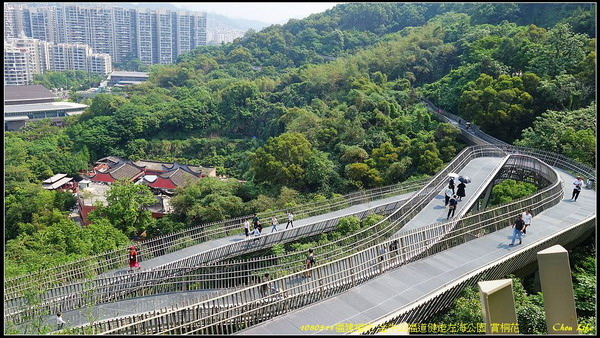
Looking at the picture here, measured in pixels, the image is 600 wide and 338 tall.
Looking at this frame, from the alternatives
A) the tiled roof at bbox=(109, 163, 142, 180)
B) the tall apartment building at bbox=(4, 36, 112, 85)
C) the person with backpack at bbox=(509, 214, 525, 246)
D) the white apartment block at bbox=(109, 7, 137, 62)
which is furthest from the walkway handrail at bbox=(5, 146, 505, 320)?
the white apartment block at bbox=(109, 7, 137, 62)

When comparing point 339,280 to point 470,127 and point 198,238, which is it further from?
point 470,127

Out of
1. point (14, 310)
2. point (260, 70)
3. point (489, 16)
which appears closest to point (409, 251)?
point (14, 310)

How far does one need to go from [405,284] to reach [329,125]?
22705mm

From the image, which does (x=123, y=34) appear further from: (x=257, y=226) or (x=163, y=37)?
(x=257, y=226)

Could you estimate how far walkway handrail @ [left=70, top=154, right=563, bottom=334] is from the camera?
32.1 feet

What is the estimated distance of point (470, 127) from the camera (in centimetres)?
3141

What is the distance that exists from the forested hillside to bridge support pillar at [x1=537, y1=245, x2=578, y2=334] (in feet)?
52.4

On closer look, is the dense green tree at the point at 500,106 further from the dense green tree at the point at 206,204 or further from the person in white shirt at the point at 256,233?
the person in white shirt at the point at 256,233

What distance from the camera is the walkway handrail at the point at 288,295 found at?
9.80 metres

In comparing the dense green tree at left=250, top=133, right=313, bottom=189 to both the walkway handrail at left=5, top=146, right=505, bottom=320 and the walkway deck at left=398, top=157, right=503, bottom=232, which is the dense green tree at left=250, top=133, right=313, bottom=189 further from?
the walkway deck at left=398, top=157, right=503, bottom=232

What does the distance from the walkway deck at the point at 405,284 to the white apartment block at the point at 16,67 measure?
343 ft

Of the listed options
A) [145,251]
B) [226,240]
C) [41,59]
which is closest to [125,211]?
[145,251]

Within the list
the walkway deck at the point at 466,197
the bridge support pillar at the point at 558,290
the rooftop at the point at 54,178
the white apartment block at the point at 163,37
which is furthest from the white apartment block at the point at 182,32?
the bridge support pillar at the point at 558,290

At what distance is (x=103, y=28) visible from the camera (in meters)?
135
